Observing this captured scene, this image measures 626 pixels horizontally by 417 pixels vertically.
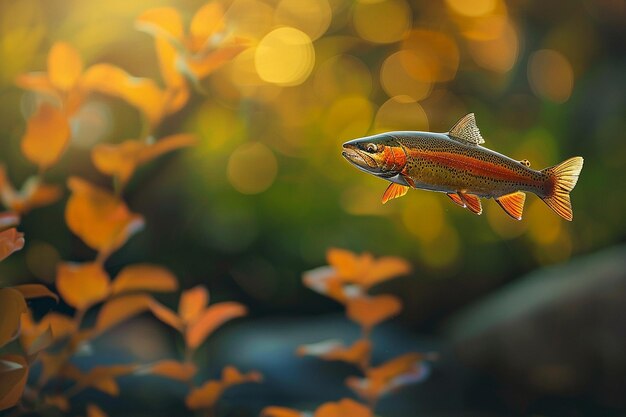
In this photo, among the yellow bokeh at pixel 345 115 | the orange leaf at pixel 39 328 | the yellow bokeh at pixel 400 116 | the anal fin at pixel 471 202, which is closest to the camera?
the anal fin at pixel 471 202

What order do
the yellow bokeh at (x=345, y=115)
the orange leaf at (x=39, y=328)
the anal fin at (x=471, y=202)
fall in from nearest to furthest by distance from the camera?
the anal fin at (x=471, y=202), the orange leaf at (x=39, y=328), the yellow bokeh at (x=345, y=115)

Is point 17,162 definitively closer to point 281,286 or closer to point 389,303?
point 281,286

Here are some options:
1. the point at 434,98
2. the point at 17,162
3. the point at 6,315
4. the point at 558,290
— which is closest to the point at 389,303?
the point at 6,315

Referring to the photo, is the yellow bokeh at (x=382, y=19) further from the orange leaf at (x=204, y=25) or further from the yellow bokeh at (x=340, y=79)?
the orange leaf at (x=204, y=25)

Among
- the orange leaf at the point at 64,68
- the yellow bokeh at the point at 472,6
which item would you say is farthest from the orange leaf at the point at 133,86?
the yellow bokeh at the point at 472,6

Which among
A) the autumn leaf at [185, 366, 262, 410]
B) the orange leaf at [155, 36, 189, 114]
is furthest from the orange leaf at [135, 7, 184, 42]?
the autumn leaf at [185, 366, 262, 410]

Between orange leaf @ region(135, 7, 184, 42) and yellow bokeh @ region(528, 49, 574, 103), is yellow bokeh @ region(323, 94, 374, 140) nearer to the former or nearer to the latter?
yellow bokeh @ region(528, 49, 574, 103)

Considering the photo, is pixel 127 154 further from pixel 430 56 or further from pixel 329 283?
pixel 430 56
